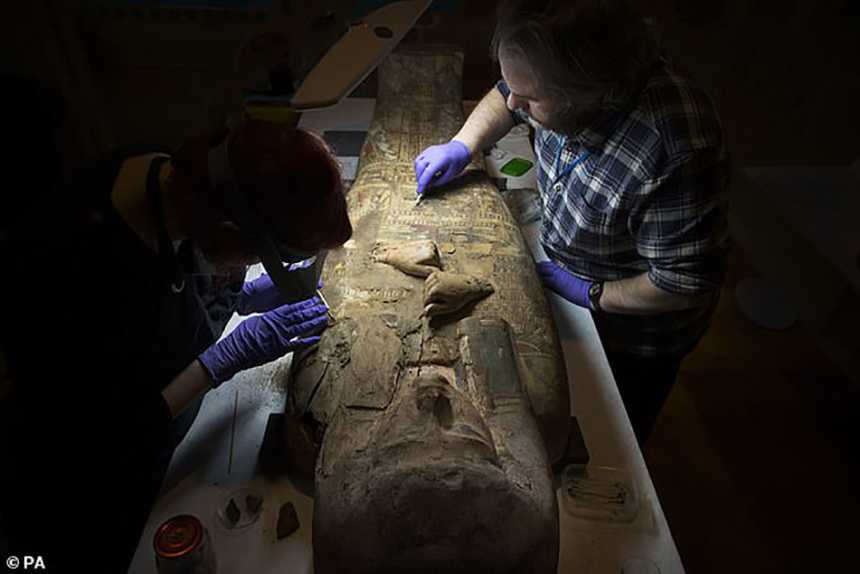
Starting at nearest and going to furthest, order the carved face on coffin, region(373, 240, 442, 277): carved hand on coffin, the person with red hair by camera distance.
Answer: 1. the carved face on coffin
2. the person with red hair
3. region(373, 240, 442, 277): carved hand on coffin

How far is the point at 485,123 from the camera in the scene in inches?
115

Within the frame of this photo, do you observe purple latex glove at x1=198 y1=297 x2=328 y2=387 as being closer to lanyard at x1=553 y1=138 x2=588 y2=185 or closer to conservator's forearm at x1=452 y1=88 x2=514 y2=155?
lanyard at x1=553 y1=138 x2=588 y2=185

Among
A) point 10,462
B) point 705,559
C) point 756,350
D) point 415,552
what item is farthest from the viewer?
point 756,350

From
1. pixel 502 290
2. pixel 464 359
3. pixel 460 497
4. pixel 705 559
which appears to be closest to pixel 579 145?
pixel 502 290

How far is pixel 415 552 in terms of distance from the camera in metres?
1.49

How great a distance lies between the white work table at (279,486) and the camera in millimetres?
2082

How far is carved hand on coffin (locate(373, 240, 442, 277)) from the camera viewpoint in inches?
93.0

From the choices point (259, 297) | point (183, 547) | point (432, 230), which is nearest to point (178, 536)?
point (183, 547)

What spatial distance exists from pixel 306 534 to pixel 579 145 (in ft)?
5.38

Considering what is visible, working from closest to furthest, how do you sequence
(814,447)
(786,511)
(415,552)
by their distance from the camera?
(415,552) < (786,511) < (814,447)

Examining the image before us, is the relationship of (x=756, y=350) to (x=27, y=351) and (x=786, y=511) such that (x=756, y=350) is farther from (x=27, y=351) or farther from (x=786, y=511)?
(x=27, y=351)
